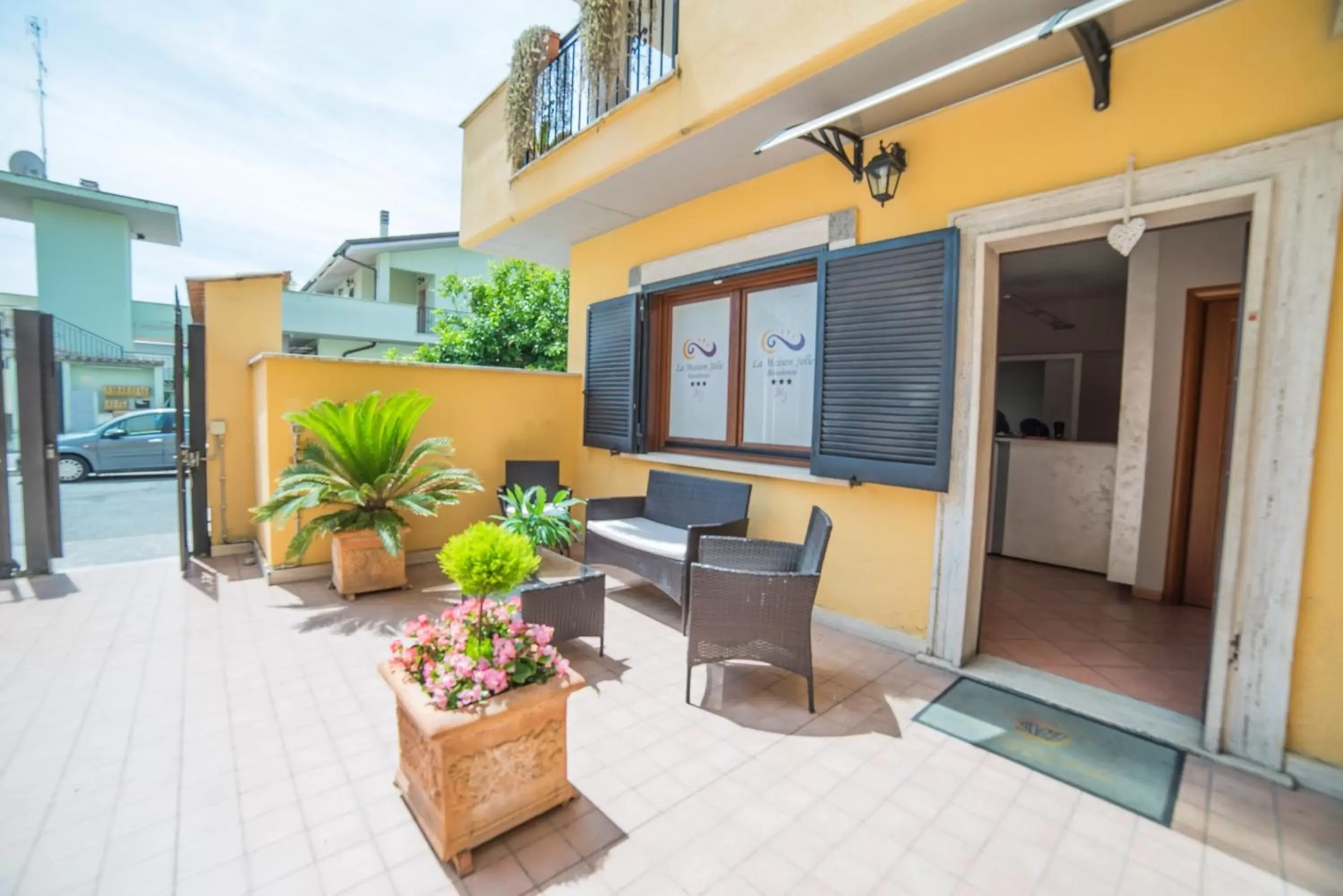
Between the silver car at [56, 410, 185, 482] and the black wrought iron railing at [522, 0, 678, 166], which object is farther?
the silver car at [56, 410, 185, 482]

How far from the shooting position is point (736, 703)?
2.93 m

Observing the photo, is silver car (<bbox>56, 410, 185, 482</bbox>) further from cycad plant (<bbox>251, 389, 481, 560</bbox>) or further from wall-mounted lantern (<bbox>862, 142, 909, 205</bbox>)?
wall-mounted lantern (<bbox>862, 142, 909, 205</bbox>)

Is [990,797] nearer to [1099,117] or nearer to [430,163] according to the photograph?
[1099,117]

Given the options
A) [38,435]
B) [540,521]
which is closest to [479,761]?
[540,521]

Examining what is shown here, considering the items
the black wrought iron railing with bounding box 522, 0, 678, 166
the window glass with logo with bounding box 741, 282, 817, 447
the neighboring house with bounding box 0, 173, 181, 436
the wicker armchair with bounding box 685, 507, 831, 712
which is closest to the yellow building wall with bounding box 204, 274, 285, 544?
the black wrought iron railing with bounding box 522, 0, 678, 166

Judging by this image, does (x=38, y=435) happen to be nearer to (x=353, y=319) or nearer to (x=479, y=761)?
(x=479, y=761)

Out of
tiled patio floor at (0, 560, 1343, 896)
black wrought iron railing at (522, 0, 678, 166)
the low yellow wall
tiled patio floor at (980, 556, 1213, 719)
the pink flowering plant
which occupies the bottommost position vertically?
tiled patio floor at (0, 560, 1343, 896)

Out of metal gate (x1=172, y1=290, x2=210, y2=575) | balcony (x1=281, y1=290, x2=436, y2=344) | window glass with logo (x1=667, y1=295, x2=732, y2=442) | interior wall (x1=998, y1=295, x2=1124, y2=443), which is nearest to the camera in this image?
metal gate (x1=172, y1=290, x2=210, y2=575)

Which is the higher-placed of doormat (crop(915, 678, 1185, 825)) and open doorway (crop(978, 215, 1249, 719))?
open doorway (crop(978, 215, 1249, 719))

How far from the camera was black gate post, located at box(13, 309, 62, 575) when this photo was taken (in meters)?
4.61

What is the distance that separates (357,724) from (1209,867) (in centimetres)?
343

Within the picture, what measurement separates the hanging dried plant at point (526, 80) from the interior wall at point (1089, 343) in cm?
670

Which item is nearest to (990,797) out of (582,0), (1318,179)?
(1318,179)

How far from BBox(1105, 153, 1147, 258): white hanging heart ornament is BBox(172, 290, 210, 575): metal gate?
23.1ft
